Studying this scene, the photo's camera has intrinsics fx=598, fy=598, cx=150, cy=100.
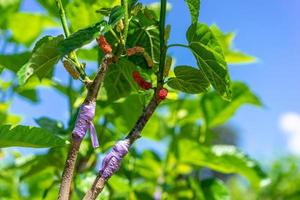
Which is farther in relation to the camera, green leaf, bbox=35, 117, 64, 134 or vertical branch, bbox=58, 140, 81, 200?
green leaf, bbox=35, 117, 64, 134

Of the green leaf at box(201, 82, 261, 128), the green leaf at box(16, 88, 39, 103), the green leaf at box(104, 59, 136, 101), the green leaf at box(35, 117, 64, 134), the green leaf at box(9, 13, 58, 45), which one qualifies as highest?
the green leaf at box(104, 59, 136, 101)

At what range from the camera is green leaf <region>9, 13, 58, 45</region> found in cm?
201

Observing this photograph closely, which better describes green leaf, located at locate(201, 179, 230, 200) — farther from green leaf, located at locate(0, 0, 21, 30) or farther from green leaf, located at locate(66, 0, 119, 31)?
green leaf, located at locate(0, 0, 21, 30)

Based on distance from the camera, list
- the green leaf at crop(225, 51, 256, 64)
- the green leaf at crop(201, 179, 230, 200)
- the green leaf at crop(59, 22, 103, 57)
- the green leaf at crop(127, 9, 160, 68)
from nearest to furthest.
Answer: the green leaf at crop(59, 22, 103, 57), the green leaf at crop(127, 9, 160, 68), the green leaf at crop(201, 179, 230, 200), the green leaf at crop(225, 51, 256, 64)

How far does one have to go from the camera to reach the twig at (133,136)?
0.71 m

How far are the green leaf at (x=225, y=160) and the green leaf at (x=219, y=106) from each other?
0.52ft

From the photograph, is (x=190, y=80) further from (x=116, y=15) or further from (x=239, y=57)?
(x=239, y=57)

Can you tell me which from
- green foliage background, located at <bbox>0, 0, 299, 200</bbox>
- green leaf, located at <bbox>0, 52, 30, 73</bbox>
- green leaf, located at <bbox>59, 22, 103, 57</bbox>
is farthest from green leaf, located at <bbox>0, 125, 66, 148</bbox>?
green leaf, located at <bbox>0, 52, 30, 73</bbox>

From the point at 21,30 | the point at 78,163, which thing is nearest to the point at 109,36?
the point at 78,163

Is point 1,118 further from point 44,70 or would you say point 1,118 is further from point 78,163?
point 44,70

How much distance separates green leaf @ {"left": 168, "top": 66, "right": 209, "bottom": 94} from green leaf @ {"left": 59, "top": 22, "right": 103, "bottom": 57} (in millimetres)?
194

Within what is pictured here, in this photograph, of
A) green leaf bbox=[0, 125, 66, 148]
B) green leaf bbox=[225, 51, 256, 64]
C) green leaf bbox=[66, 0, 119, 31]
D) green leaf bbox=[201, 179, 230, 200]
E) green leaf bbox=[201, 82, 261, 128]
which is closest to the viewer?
green leaf bbox=[0, 125, 66, 148]

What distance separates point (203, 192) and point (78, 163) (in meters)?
0.34

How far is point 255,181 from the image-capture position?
5.13 ft
